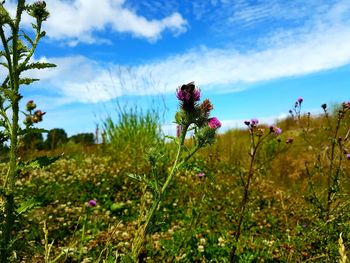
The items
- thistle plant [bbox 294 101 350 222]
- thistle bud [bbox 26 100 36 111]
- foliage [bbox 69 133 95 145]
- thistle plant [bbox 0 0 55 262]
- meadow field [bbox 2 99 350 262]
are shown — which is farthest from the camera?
foliage [bbox 69 133 95 145]

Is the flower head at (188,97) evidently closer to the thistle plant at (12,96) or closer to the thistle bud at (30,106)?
the thistle plant at (12,96)

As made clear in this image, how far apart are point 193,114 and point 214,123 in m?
0.20

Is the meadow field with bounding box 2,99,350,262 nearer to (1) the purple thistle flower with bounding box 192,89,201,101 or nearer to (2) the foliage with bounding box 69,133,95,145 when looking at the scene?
(1) the purple thistle flower with bounding box 192,89,201,101

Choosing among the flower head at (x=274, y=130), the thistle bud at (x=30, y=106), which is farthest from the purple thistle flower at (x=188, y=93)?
the thistle bud at (x=30, y=106)

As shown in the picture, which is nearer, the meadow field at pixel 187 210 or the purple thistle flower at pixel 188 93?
the purple thistle flower at pixel 188 93

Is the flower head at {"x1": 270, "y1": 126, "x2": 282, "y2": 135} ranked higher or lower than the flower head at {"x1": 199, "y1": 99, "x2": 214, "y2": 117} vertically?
lower

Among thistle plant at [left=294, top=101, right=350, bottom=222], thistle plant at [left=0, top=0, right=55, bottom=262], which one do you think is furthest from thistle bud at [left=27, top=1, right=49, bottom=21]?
thistle plant at [left=294, top=101, right=350, bottom=222]

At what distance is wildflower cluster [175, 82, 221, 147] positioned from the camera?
3.01 m

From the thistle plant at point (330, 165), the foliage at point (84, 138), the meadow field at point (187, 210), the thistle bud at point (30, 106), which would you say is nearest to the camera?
the meadow field at point (187, 210)

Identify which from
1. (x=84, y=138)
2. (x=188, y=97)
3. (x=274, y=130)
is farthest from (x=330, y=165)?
(x=84, y=138)

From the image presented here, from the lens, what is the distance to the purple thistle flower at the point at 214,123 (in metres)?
3.10

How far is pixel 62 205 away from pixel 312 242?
401 centimetres

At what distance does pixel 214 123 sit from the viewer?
3.13m

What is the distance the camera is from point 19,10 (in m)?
2.69
